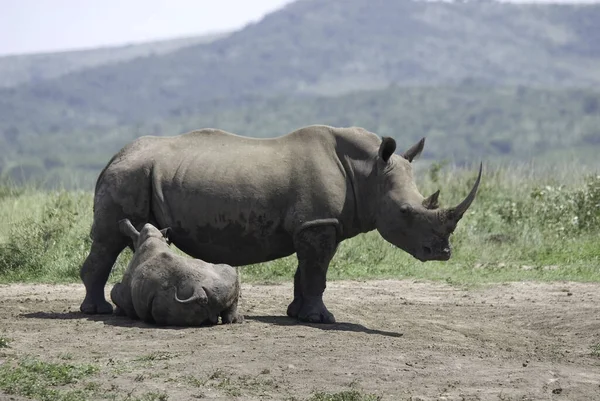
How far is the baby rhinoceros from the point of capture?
9.90 m

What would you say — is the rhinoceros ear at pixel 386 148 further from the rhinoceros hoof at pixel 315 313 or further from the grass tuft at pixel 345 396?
the grass tuft at pixel 345 396

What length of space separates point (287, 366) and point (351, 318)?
2672 millimetres

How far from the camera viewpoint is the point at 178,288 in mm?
9898

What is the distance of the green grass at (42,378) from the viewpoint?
7711 mm

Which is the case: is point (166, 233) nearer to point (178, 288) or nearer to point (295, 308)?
point (178, 288)

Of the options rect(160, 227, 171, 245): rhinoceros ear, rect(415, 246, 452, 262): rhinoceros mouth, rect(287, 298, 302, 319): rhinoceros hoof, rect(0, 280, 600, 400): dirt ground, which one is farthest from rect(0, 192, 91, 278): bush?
rect(415, 246, 452, 262): rhinoceros mouth

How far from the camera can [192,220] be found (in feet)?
35.5

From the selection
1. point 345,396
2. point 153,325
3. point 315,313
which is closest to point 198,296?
point 153,325

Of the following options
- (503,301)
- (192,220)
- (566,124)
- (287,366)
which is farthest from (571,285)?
(566,124)

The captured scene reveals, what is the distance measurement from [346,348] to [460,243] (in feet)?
24.2

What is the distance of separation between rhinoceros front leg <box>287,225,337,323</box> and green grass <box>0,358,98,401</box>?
2842 millimetres

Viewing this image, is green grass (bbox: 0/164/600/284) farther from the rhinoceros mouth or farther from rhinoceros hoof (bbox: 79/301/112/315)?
the rhinoceros mouth

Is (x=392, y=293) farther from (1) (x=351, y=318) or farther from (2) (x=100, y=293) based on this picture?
(2) (x=100, y=293)

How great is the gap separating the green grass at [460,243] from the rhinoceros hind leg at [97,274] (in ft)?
9.74
